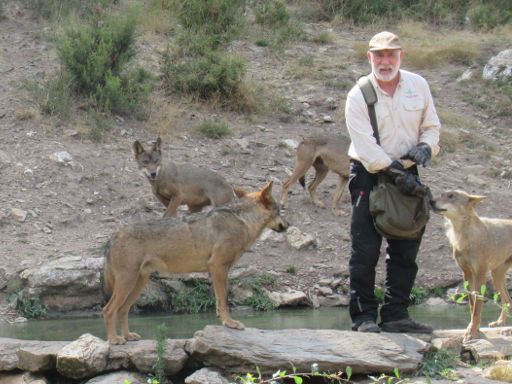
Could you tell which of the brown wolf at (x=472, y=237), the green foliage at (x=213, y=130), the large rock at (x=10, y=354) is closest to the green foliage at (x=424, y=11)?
the green foliage at (x=213, y=130)

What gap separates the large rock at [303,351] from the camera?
8555 mm

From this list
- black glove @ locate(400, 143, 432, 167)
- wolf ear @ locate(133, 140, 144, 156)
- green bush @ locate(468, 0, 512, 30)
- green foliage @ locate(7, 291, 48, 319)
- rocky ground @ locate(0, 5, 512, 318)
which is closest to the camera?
black glove @ locate(400, 143, 432, 167)

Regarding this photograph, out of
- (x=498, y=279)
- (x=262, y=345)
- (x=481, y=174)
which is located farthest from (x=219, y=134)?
(x=262, y=345)

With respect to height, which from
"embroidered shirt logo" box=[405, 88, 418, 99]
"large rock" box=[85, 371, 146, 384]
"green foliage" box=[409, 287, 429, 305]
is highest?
"embroidered shirt logo" box=[405, 88, 418, 99]

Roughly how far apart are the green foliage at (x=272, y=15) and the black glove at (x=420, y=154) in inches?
645

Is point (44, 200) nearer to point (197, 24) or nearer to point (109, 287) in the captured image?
point (109, 287)

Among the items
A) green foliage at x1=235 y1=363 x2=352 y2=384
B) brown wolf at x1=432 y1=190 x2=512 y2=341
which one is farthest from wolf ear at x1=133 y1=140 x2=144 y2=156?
green foliage at x1=235 y1=363 x2=352 y2=384

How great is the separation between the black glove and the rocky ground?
5760 mm

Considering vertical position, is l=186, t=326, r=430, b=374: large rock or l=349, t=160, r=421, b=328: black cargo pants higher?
l=349, t=160, r=421, b=328: black cargo pants

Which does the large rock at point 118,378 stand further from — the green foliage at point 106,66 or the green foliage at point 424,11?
the green foliage at point 424,11

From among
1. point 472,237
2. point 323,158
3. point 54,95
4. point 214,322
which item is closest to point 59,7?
point 54,95

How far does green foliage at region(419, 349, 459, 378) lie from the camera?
8.68m

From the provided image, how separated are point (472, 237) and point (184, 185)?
20.3 feet

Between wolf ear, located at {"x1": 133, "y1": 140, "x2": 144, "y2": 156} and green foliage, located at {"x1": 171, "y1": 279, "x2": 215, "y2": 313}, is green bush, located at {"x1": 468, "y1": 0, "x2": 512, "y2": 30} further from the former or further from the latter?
green foliage, located at {"x1": 171, "y1": 279, "x2": 215, "y2": 313}
